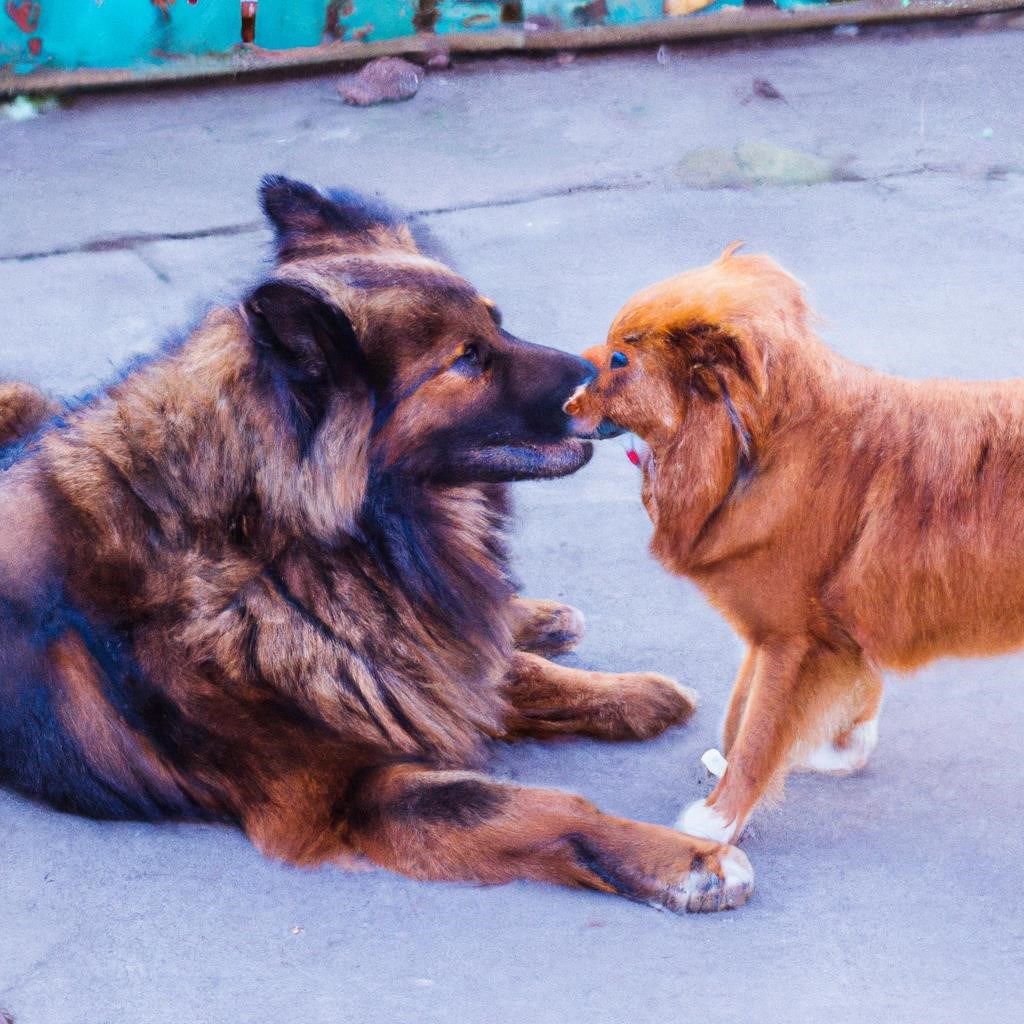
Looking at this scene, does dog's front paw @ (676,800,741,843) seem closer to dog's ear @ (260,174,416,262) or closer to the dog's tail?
dog's ear @ (260,174,416,262)

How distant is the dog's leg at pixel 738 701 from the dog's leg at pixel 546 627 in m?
0.54

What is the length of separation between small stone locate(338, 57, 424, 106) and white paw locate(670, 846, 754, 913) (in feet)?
15.7

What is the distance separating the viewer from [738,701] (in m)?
3.08

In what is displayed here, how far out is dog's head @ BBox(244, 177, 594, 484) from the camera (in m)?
2.60

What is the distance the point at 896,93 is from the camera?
6.14 meters

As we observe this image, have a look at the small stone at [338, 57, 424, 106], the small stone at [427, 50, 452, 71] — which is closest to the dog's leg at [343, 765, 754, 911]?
the small stone at [338, 57, 424, 106]

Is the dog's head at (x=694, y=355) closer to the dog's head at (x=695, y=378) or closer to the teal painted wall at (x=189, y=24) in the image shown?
the dog's head at (x=695, y=378)

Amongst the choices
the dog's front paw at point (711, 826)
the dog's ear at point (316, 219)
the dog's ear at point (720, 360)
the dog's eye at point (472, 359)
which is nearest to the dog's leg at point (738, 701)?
the dog's front paw at point (711, 826)

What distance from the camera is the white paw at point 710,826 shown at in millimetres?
2822

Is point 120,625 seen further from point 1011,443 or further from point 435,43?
point 435,43

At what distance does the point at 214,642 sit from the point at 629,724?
3.39 ft

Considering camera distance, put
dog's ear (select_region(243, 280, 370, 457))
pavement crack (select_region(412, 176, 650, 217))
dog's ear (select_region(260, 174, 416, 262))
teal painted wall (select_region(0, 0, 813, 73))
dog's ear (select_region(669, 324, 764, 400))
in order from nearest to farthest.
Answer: dog's ear (select_region(243, 280, 370, 457)), dog's ear (select_region(669, 324, 764, 400)), dog's ear (select_region(260, 174, 416, 262)), pavement crack (select_region(412, 176, 650, 217)), teal painted wall (select_region(0, 0, 813, 73))

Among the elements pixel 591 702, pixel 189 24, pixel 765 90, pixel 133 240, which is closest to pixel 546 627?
pixel 591 702

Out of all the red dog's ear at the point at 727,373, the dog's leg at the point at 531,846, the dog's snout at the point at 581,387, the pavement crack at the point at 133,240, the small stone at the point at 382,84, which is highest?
the red dog's ear at the point at 727,373
